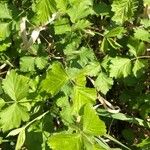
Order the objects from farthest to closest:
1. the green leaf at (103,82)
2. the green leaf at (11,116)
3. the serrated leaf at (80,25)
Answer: the green leaf at (103,82), the serrated leaf at (80,25), the green leaf at (11,116)

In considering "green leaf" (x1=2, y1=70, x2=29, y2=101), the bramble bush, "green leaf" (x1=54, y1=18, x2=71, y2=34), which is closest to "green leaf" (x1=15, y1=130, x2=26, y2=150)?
the bramble bush

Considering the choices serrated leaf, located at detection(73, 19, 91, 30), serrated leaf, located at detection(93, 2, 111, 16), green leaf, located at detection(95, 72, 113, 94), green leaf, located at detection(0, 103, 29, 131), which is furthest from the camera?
serrated leaf, located at detection(93, 2, 111, 16)

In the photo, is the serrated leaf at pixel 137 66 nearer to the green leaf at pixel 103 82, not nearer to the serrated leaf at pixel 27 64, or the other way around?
the green leaf at pixel 103 82

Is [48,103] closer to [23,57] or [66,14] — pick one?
[23,57]

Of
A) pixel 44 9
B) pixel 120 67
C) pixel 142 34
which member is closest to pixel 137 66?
pixel 120 67

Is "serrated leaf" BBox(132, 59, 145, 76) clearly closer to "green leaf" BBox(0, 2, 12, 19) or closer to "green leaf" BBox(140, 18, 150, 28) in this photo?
"green leaf" BBox(140, 18, 150, 28)

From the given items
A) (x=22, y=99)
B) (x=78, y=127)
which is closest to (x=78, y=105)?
(x=78, y=127)

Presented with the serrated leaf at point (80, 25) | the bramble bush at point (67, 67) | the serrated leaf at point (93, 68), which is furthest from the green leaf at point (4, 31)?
the serrated leaf at point (93, 68)
